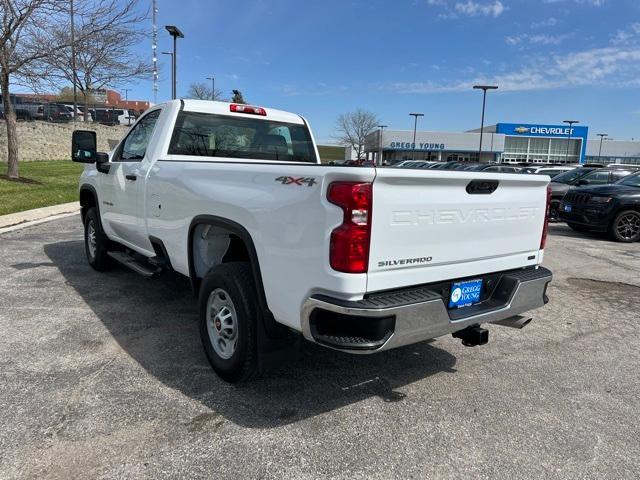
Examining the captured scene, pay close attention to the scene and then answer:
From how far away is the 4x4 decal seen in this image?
2.62 meters

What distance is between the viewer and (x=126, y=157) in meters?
5.53

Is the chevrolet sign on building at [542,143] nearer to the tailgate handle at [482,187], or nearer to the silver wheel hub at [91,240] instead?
the silver wheel hub at [91,240]

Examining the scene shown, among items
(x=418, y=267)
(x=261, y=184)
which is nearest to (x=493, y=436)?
(x=418, y=267)

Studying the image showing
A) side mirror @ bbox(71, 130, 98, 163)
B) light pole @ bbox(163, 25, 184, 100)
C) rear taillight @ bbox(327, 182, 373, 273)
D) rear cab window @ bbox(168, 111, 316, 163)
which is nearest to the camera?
rear taillight @ bbox(327, 182, 373, 273)

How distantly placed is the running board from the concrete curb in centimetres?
531

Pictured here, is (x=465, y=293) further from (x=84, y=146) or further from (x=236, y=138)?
(x=84, y=146)

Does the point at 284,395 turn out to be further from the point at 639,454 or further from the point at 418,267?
the point at 639,454

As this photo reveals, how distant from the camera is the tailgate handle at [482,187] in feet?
10.1

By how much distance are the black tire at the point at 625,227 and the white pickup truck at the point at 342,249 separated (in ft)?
27.9

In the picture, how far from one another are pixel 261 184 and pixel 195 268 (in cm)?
130

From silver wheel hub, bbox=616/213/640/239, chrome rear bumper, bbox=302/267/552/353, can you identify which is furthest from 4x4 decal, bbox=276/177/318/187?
silver wheel hub, bbox=616/213/640/239

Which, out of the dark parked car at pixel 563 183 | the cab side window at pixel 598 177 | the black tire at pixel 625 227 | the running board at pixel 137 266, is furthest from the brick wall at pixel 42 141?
the black tire at pixel 625 227

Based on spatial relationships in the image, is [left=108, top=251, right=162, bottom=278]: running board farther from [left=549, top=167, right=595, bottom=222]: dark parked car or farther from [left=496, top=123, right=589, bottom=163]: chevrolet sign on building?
[left=496, top=123, right=589, bottom=163]: chevrolet sign on building

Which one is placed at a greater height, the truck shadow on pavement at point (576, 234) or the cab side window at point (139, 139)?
the cab side window at point (139, 139)
